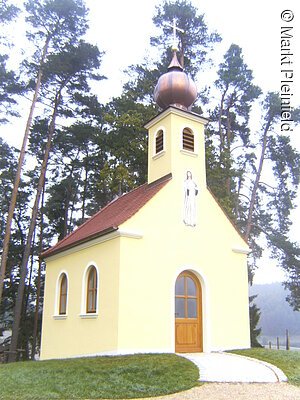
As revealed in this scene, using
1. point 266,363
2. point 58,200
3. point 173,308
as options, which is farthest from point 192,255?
point 58,200

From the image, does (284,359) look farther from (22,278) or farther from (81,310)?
(22,278)

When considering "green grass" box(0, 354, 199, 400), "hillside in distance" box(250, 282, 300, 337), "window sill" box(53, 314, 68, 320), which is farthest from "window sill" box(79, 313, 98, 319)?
"hillside in distance" box(250, 282, 300, 337)

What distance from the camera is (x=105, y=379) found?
884cm

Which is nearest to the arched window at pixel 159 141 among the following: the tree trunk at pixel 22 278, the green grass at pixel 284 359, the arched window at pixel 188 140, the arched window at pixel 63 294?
the arched window at pixel 188 140

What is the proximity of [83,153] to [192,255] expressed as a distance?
52.9 ft

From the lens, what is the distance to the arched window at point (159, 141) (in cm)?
1484

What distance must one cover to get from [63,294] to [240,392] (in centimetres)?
866

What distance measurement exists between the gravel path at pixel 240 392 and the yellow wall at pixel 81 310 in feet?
12.0

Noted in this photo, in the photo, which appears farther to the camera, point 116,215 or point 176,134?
point 176,134

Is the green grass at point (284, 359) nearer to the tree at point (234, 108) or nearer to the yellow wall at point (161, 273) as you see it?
the yellow wall at point (161, 273)

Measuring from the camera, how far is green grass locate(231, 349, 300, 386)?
31.1 feet

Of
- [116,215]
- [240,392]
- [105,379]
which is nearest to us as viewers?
[240,392]

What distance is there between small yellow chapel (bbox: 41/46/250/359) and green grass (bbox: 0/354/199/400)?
1.46 m

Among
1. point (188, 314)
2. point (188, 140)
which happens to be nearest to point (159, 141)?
point (188, 140)
